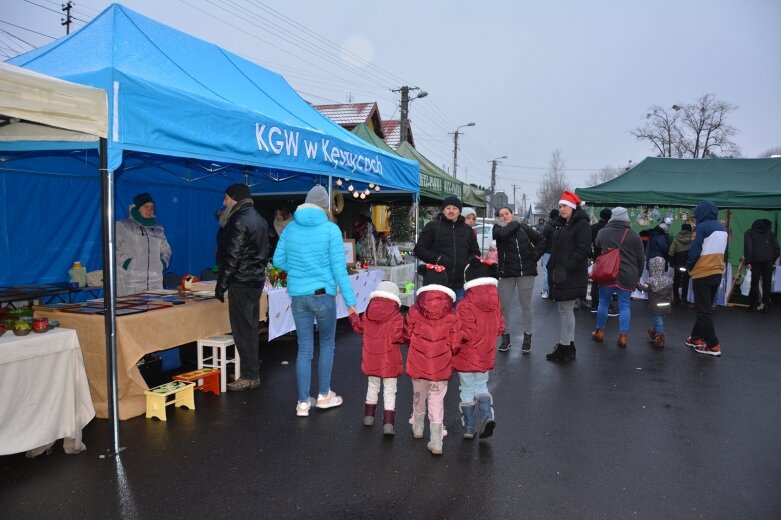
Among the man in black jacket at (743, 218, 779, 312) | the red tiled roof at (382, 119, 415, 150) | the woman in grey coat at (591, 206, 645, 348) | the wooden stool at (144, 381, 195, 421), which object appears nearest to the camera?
the wooden stool at (144, 381, 195, 421)

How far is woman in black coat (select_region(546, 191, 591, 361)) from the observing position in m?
5.81

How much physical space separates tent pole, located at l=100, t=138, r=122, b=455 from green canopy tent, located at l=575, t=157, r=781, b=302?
959 cm

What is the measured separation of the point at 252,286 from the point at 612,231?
4577 mm

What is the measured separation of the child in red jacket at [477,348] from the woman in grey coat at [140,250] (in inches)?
151

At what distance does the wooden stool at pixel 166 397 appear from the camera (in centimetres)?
420

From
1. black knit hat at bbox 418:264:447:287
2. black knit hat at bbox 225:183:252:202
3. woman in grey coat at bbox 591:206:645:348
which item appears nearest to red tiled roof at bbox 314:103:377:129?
woman in grey coat at bbox 591:206:645:348

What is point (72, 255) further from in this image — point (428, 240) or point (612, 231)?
point (612, 231)

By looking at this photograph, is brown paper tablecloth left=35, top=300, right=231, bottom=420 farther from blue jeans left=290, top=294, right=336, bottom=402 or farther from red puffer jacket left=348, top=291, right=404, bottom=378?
red puffer jacket left=348, top=291, right=404, bottom=378

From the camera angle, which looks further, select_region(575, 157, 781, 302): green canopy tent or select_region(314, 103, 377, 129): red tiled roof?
select_region(314, 103, 377, 129): red tiled roof

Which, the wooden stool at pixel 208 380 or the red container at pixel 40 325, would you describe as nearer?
the red container at pixel 40 325

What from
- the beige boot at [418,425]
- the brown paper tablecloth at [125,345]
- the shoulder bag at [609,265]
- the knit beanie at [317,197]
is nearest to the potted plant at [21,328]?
the brown paper tablecloth at [125,345]

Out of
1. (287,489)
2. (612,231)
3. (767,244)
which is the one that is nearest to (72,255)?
(287,489)

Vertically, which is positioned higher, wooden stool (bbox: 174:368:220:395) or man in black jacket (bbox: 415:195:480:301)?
man in black jacket (bbox: 415:195:480:301)

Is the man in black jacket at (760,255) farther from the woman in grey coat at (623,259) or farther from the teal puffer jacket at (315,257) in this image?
the teal puffer jacket at (315,257)
